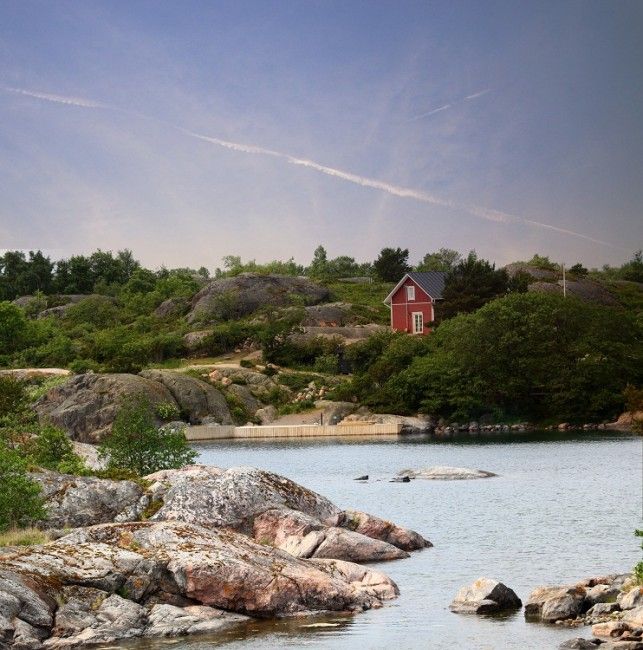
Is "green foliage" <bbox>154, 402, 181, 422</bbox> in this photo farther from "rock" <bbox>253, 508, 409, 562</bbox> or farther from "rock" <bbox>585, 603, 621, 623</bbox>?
"rock" <bbox>585, 603, 621, 623</bbox>

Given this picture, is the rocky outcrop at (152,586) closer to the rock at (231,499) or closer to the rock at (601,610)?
the rock at (231,499)

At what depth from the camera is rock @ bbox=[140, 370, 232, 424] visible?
8825cm

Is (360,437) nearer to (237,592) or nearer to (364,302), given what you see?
(364,302)

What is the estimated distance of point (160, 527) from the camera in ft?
70.6

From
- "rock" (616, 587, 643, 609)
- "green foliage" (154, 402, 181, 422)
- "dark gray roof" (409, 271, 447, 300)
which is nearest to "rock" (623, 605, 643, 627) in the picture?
"rock" (616, 587, 643, 609)

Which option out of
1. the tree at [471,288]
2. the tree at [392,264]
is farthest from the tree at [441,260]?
the tree at [471,288]

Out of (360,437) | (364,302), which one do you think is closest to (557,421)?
(360,437)

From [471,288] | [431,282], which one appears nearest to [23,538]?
[471,288]

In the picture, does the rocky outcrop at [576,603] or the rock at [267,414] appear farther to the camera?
the rock at [267,414]

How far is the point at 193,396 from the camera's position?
88.7 meters

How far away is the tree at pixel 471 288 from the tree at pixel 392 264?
44587 mm

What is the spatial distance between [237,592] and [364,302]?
114 metres

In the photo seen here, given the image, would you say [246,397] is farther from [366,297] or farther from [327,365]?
[366,297]

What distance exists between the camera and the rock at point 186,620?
1883cm
